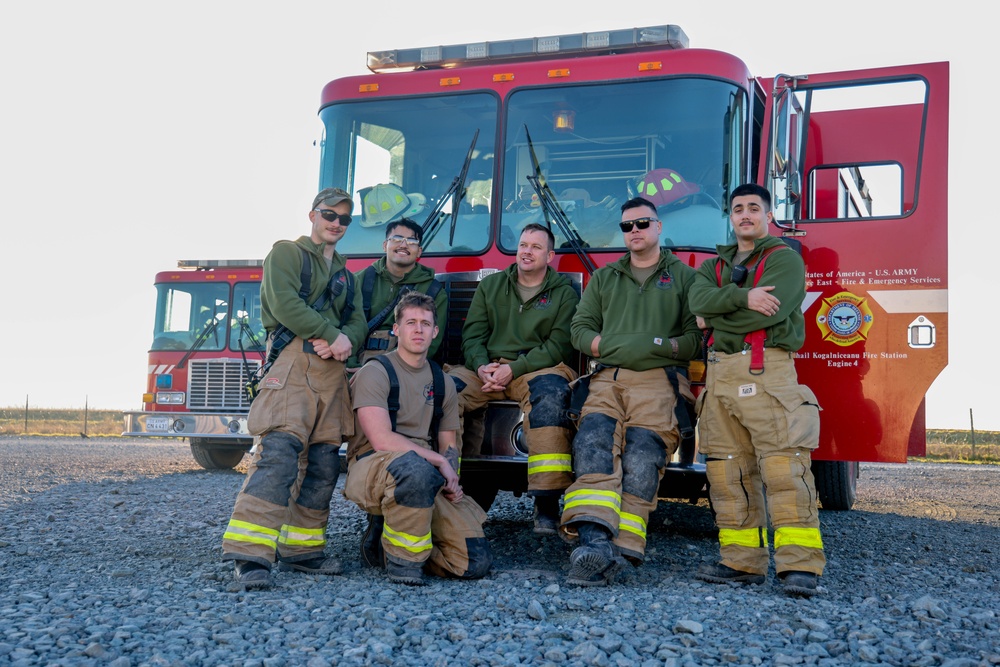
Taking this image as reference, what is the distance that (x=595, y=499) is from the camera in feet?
14.4

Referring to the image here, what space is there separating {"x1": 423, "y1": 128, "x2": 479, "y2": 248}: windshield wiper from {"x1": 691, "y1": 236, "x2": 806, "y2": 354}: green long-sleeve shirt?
5.72ft

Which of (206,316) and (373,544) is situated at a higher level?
(206,316)

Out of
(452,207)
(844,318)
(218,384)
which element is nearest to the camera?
(844,318)

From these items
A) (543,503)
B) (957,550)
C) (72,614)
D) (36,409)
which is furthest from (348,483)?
(36,409)

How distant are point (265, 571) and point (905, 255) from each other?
3.80m

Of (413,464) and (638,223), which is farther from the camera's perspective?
(638,223)

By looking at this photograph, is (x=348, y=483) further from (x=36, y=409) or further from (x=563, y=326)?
(x=36, y=409)

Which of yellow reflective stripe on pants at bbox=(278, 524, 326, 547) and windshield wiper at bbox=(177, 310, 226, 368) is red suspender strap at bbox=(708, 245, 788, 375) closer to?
yellow reflective stripe on pants at bbox=(278, 524, 326, 547)

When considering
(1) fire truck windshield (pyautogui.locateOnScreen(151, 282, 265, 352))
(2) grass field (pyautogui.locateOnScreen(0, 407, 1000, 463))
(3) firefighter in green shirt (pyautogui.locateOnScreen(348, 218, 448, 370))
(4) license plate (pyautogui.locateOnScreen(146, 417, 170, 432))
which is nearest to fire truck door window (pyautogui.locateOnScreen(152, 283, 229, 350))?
(1) fire truck windshield (pyautogui.locateOnScreen(151, 282, 265, 352))

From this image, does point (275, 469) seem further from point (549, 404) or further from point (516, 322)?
point (516, 322)

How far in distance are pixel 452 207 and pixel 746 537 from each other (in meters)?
Answer: 2.59

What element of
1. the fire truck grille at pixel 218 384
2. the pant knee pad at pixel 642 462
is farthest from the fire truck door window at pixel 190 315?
the pant knee pad at pixel 642 462

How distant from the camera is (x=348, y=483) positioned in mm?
4539

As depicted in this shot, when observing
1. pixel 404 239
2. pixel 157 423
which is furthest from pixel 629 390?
pixel 157 423
